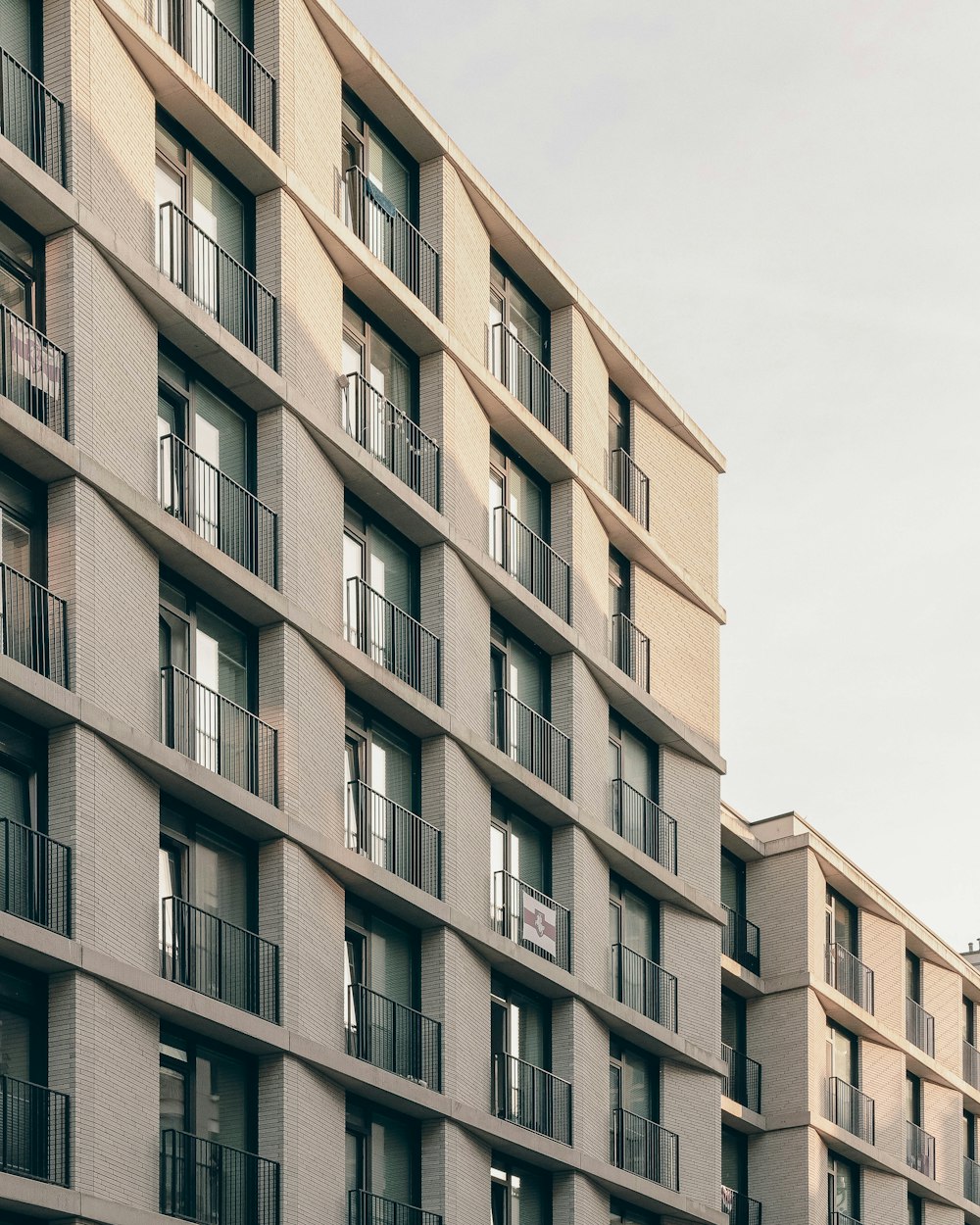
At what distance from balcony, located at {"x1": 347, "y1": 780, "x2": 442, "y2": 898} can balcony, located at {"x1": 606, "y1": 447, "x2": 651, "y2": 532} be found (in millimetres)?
9702

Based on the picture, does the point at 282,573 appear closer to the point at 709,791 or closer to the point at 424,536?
the point at 424,536

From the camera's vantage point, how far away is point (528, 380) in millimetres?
40125

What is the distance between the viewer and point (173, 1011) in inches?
1116

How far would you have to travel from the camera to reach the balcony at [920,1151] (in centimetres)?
5228

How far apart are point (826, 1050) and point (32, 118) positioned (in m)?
27.9

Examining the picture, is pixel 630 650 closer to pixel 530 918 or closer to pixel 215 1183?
pixel 530 918

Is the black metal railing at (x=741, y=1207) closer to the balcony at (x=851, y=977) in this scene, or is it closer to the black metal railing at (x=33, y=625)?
the balcony at (x=851, y=977)

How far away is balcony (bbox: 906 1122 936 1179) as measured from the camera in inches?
2058

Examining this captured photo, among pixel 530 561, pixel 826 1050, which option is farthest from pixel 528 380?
pixel 826 1050

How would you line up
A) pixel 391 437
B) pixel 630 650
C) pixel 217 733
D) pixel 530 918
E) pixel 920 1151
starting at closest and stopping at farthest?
pixel 217 733, pixel 391 437, pixel 530 918, pixel 630 650, pixel 920 1151

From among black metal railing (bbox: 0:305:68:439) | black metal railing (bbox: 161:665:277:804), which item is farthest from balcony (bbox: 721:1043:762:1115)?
black metal railing (bbox: 0:305:68:439)

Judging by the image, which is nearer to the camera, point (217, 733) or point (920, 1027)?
point (217, 733)

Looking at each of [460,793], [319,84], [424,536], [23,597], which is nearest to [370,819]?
[460,793]

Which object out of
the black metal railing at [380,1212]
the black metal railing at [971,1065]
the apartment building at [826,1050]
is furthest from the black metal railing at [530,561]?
the black metal railing at [971,1065]
